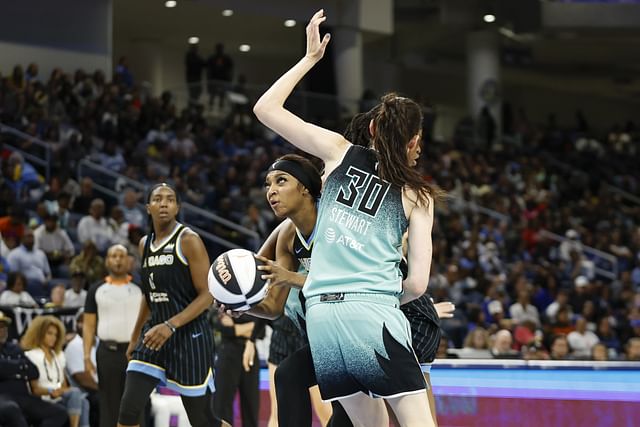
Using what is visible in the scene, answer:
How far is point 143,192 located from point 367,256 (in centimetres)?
→ 1323

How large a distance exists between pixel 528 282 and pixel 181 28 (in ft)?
40.9

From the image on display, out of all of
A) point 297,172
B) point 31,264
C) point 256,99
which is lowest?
point 31,264

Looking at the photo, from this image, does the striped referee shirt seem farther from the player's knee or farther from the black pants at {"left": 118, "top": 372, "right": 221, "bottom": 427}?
the player's knee

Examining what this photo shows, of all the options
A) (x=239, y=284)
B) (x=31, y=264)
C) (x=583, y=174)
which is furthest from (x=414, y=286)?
(x=583, y=174)

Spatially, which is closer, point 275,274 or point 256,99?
point 275,274

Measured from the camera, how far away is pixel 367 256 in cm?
441

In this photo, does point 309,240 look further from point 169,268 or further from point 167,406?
point 167,406

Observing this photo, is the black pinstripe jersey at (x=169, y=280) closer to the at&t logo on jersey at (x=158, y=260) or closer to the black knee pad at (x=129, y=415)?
the at&t logo on jersey at (x=158, y=260)

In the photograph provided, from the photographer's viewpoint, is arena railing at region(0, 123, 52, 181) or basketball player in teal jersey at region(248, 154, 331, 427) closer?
basketball player in teal jersey at region(248, 154, 331, 427)

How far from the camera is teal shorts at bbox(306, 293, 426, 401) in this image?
434cm

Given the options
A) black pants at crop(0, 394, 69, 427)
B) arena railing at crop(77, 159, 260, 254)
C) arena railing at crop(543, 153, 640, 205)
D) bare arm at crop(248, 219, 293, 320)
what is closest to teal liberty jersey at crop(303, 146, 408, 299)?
bare arm at crop(248, 219, 293, 320)

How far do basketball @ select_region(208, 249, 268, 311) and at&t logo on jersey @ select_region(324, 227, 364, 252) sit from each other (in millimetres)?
340

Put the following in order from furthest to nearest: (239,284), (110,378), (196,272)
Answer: (110,378) < (196,272) < (239,284)

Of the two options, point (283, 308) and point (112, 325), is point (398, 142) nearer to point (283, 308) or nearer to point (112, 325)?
point (283, 308)
